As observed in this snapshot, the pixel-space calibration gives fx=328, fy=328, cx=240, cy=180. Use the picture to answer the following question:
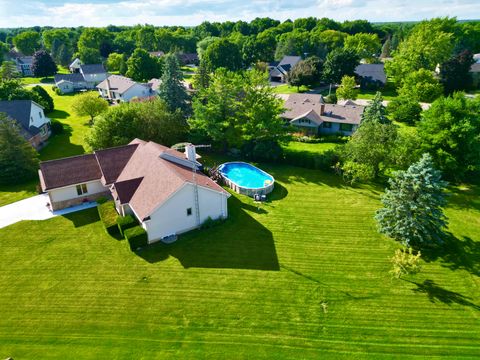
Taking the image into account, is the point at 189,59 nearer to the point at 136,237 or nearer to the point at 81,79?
the point at 81,79

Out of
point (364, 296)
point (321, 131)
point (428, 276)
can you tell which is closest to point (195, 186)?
point (364, 296)

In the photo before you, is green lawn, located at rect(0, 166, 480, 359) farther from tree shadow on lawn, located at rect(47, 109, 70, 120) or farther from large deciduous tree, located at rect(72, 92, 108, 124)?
tree shadow on lawn, located at rect(47, 109, 70, 120)

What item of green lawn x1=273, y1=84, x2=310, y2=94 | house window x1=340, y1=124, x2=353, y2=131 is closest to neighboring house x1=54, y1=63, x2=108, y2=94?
green lawn x1=273, y1=84, x2=310, y2=94

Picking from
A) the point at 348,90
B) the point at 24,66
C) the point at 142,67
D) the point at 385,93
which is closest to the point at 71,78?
the point at 142,67

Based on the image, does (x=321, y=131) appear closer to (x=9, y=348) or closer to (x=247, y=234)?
(x=247, y=234)

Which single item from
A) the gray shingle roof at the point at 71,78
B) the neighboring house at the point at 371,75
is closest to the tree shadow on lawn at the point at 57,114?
the gray shingle roof at the point at 71,78

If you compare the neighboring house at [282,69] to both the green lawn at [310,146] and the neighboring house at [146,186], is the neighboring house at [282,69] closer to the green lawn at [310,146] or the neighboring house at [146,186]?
the green lawn at [310,146]
